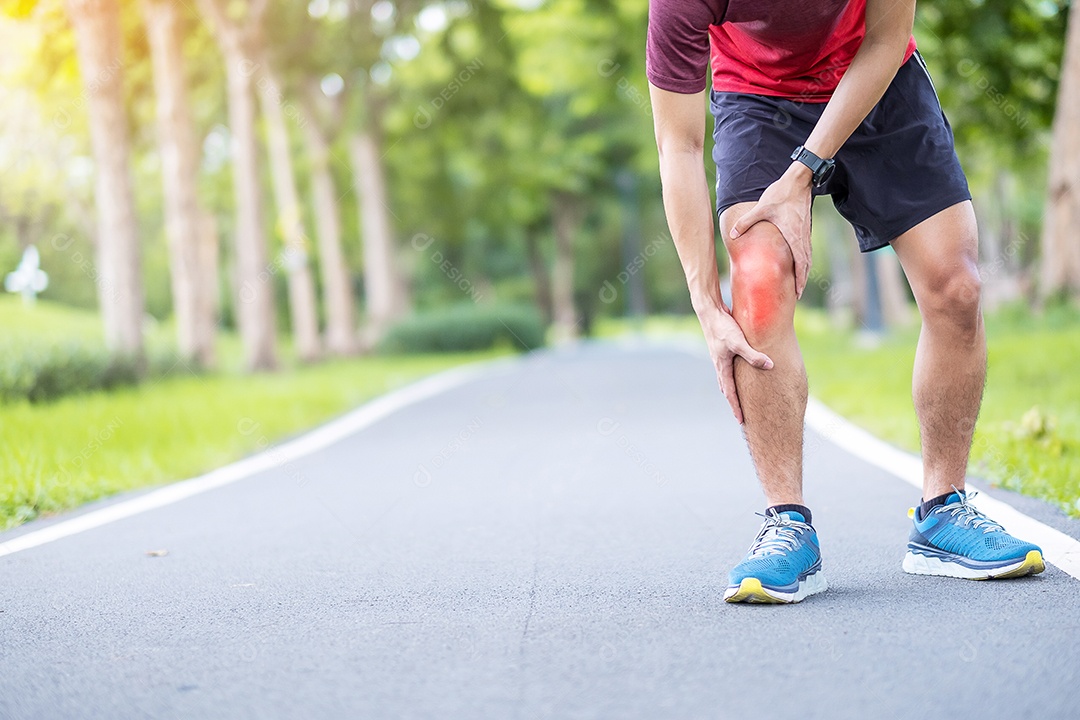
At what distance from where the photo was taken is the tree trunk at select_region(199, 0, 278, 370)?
20.2 meters

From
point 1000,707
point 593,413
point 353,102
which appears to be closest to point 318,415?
point 593,413

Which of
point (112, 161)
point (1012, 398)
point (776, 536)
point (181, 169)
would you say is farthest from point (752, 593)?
point (181, 169)

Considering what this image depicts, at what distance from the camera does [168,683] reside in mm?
2789

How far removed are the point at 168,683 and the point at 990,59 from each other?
1517 centimetres

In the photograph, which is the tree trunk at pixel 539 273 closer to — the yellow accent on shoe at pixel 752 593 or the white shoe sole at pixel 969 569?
the white shoe sole at pixel 969 569

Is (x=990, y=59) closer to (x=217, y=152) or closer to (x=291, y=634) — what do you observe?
(x=291, y=634)

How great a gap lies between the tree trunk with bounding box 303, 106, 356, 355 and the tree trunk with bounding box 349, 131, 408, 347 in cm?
105

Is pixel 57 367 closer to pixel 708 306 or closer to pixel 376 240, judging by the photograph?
pixel 708 306

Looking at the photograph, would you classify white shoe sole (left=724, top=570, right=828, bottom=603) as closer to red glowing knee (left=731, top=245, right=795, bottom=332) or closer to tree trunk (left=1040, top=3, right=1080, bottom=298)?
red glowing knee (left=731, top=245, right=795, bottom=332)

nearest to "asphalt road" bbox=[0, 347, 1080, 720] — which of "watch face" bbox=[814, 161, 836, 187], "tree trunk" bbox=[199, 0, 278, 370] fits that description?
"watch face" bbox=[814, 161, 836, 187]

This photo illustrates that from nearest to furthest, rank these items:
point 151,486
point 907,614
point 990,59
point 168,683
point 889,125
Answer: point 168,683
point 907,614
point 889,125
point 151,486
point 990,59

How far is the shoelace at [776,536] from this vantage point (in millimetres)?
3410

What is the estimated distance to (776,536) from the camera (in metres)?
3.46

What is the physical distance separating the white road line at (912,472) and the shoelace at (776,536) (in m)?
0.77
